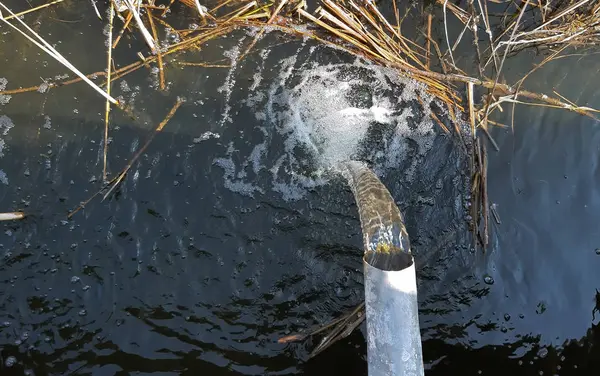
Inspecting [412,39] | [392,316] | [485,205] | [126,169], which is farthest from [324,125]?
[392,316]

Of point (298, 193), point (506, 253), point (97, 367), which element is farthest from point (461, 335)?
point (97, 367)

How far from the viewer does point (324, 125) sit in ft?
10.2

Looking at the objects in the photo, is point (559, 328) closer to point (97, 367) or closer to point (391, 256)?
point (391, 256)

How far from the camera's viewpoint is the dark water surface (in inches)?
104

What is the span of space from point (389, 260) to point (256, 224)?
43.6 inches

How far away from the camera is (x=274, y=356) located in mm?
2674

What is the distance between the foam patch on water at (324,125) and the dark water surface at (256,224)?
0.04ft

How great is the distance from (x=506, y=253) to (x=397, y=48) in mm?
1598

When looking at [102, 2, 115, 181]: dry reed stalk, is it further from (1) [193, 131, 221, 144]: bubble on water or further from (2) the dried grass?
(1) [193, 131, 221, 144]: bubble on water

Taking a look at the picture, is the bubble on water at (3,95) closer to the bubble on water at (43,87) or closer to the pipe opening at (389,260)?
the bubble on water at (43,87)

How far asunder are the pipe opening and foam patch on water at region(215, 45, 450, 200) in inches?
40.7

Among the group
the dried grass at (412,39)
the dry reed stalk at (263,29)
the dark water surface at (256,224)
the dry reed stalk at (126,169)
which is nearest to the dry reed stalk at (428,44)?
the dried grass at (412,39)

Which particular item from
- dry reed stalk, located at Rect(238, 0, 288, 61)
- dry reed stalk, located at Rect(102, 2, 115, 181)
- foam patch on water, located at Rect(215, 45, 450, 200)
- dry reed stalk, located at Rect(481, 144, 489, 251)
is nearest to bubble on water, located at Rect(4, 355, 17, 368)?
dry reed stalk, located at Rect(102, 2, 115, 181)

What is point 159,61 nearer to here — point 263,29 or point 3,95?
point 263,29
